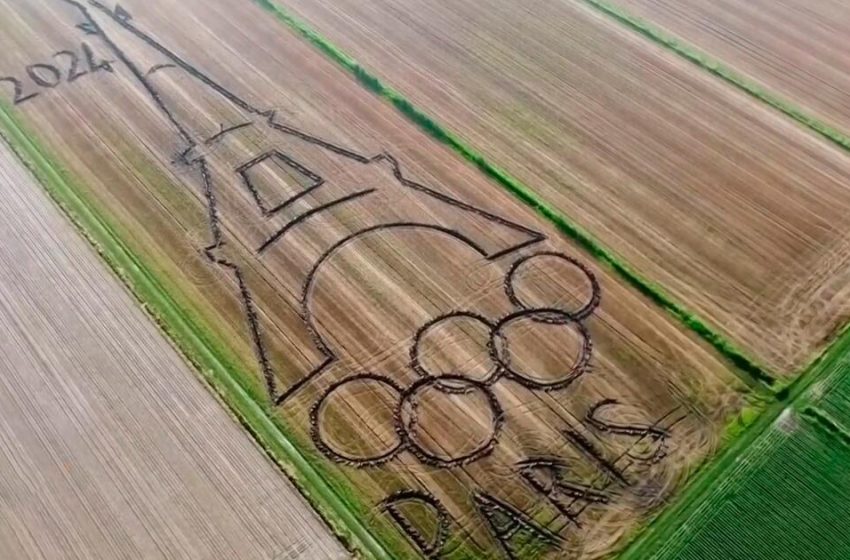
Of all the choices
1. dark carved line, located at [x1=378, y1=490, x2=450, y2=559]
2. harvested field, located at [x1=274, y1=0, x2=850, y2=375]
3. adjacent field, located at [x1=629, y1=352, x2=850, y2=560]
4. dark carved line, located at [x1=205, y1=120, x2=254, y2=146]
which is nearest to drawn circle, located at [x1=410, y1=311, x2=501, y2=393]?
dark carved line, located at [x1=378, y1=490, x2=450, y2=559]

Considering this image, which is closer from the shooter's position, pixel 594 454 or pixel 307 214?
pixel 594 454

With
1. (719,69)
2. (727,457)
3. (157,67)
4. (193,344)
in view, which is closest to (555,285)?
(727,457)

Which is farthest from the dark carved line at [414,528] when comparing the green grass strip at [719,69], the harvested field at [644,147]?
the green grass strip at [719,69]

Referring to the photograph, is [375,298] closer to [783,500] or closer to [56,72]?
[783,500]

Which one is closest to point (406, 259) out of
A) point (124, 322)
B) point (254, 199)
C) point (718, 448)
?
point (254, 199)

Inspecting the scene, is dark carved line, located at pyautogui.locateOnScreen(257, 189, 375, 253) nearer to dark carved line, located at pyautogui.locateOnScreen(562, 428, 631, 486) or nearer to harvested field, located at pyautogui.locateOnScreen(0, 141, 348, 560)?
harvested field, located at pyautogui.locateOnScreen(0, 141, 348, 560)
